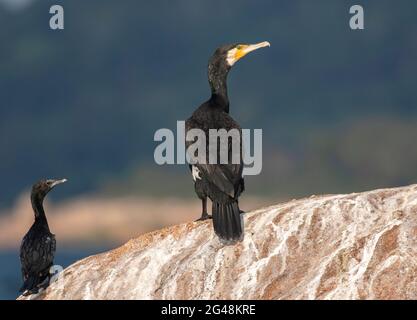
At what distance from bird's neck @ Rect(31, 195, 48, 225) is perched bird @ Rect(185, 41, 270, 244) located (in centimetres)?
419

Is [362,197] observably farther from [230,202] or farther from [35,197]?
[35,197]

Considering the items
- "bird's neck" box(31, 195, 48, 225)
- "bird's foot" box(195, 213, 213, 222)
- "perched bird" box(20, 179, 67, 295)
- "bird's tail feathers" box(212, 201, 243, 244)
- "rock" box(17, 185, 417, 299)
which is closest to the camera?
"rock" box(17, 185, 417, 299)

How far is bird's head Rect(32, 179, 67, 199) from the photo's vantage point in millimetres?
19312

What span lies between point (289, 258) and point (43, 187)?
6.75m

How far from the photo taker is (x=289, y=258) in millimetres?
15328

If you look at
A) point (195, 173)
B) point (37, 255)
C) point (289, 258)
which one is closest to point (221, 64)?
point (195, 173)

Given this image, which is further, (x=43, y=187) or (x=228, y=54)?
(x=43, y=187)

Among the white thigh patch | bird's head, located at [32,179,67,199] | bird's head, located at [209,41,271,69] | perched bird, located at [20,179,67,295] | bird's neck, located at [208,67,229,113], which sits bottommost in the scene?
perched bird, located at [20,179,67,295]

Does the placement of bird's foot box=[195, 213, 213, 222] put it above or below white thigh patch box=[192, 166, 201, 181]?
below

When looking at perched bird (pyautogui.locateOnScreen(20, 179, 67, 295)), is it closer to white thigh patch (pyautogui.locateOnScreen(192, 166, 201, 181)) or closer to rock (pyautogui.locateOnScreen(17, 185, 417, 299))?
rock (pyautogui.locateOnScreen(17, 185, 417, 299))

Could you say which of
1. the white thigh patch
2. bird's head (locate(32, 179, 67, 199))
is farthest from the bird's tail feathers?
bird's head (locate(32, 179, 67, 199))

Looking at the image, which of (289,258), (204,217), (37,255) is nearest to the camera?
(289,258)

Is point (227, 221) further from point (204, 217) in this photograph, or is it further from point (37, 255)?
point (37, 255)
